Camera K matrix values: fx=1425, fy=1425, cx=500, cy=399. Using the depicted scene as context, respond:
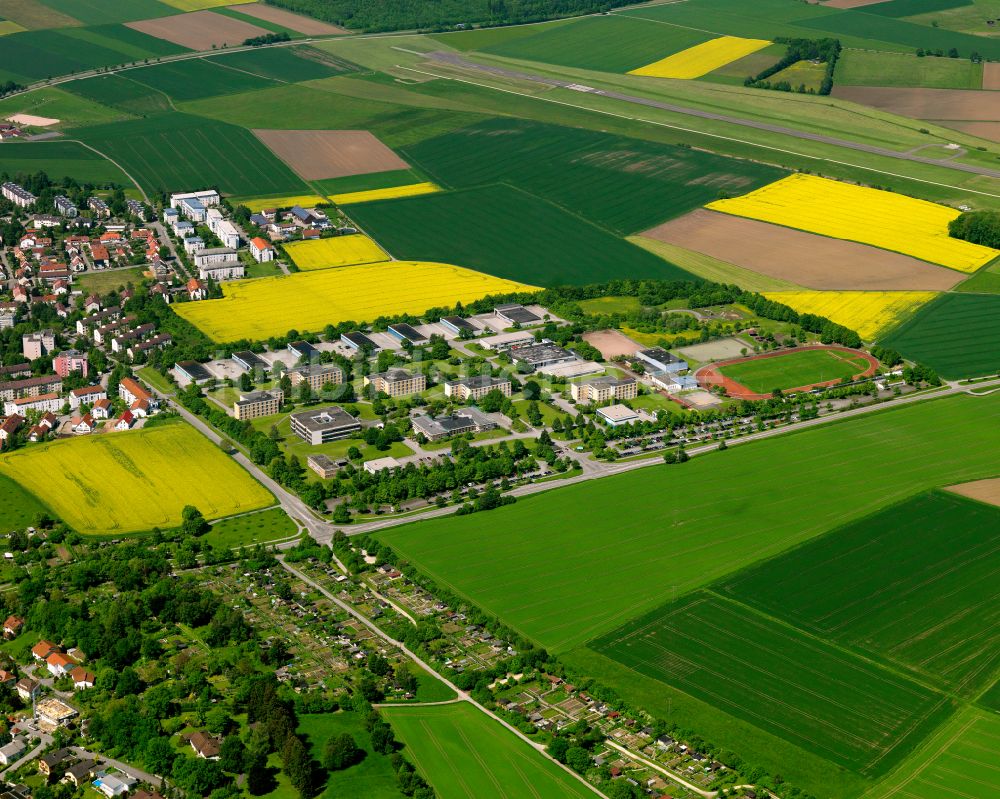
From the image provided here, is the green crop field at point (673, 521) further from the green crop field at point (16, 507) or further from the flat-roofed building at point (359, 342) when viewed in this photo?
the flat-roofed building at point (359, 342)

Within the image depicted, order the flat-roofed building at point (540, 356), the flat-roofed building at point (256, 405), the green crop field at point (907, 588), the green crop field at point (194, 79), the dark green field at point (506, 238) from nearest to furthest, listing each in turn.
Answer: the green crop field at point (907, 588), the flat-roofed building at point (256, 405), the flat-roofed building at point (540, 356), the dark green field at point (506, 238), the green crop field at point (194, 79)

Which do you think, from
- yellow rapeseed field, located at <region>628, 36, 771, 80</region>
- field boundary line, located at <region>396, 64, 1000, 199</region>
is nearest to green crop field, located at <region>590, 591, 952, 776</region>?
field boundary line, located at <region>396, 64, 1000, 199</region>

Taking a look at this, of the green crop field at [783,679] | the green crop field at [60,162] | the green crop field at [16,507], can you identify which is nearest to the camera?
the green crop field at [783,679]

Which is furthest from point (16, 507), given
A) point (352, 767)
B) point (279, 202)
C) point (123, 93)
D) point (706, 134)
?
point (706, 134)

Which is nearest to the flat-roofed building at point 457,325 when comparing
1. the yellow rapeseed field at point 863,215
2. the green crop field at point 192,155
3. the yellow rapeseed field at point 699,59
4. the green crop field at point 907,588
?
the yellow rapeseed field at point 863,215

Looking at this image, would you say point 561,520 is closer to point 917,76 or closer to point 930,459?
point 930,459

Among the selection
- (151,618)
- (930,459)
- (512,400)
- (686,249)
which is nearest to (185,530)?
(151,618)
